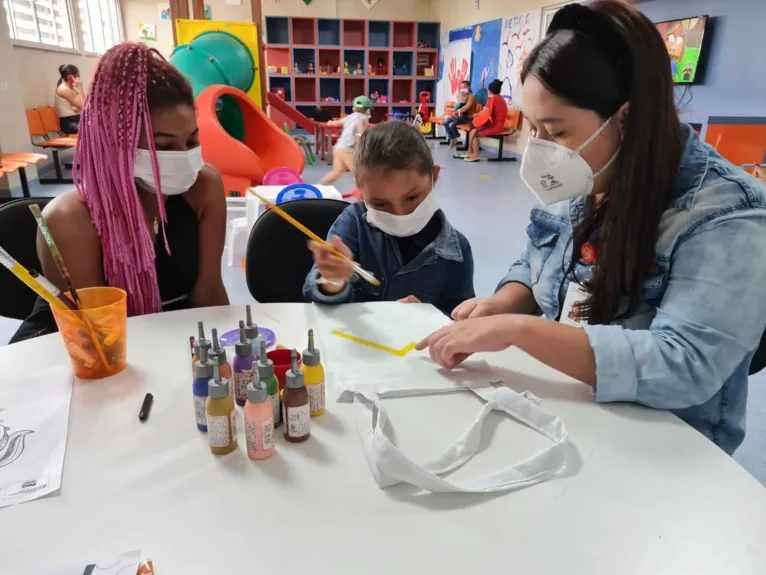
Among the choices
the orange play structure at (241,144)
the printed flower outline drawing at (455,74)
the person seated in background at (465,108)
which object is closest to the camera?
the orange play structure at (241,144)

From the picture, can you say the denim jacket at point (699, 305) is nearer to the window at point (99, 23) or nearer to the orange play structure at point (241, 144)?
the orange play structure at point (241, 144)

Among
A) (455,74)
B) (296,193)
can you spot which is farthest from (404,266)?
(455,74)

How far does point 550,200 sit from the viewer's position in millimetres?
1016

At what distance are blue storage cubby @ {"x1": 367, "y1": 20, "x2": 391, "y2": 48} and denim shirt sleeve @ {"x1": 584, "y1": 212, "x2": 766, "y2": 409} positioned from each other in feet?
34.2

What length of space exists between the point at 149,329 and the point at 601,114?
0.87m

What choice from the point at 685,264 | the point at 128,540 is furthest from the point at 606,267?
the point at 128,540

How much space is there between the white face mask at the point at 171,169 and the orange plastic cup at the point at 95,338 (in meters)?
0.45

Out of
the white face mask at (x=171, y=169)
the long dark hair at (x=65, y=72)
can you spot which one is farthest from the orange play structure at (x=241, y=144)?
the long dark hair at (x=65, y=72)

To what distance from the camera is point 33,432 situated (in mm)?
709

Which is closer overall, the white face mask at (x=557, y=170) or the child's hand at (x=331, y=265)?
the white face mask at (x=557, y=170)

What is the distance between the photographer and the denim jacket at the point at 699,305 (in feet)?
2.42

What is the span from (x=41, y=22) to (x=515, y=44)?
19.2 feet

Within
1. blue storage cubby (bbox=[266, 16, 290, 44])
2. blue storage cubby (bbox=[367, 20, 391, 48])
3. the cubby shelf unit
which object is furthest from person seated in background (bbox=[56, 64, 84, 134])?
blue storage cubby (bbox=[367, 20, 391, 48])

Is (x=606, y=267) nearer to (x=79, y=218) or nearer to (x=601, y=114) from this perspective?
(x=601, y=114)
